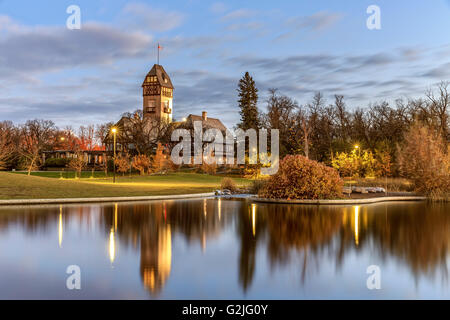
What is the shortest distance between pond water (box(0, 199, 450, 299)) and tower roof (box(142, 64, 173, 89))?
256 ft

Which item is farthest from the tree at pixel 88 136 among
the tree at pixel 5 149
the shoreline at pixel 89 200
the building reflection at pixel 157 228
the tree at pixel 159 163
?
the building reflection at pixel 157 228

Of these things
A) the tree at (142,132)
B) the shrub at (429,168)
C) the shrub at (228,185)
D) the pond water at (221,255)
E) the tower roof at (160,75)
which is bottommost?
the pond water at (221,255)

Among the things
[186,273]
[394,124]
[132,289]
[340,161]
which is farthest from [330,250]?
[394,124]

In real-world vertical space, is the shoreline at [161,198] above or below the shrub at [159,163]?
below

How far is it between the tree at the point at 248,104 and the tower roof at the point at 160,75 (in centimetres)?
3998

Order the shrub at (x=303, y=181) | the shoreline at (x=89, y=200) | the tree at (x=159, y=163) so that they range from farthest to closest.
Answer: the tree at (x=159, y=163)
the shrub at (x=303, y=181)
the shoreline at (x=89, y=200)

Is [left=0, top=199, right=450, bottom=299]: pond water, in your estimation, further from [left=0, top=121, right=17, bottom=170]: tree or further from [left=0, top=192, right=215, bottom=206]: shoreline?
[left=0, top=121, right=17, bottom=170]: tree

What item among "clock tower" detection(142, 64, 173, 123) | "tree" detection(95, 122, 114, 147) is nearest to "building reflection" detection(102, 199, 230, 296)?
"tree" detection(95, 122, 114, 147)

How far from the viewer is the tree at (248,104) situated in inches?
2053

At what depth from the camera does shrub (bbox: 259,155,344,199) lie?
1934cm

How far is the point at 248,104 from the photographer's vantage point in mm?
52469

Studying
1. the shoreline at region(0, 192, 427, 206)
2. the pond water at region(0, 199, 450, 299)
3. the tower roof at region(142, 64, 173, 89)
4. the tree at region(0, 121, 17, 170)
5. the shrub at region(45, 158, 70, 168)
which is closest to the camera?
the pond water at region(0, 199, 450, 299)

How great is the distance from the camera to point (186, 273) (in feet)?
22.5

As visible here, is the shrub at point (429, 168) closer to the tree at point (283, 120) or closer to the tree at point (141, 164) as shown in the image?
the tree at point (283, 120)
